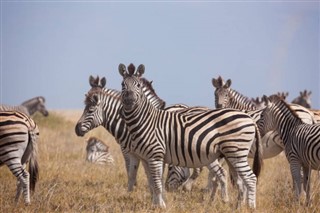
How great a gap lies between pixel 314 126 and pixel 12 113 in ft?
17.5

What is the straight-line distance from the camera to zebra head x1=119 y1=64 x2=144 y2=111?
7414 millimetres

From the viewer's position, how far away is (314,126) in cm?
797

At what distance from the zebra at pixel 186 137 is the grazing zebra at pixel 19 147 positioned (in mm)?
1746

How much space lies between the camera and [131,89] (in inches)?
293

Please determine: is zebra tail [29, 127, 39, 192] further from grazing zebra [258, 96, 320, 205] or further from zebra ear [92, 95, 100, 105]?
grazing zebra [258, 96, 320, 205]

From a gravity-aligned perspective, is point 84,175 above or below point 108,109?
below

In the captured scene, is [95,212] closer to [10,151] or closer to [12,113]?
[10,151]

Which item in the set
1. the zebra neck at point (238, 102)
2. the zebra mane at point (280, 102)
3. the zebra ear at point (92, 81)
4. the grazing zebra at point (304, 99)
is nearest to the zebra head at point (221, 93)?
the zebra neck at point (238, 102)

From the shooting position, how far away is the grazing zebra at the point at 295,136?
7.75 m

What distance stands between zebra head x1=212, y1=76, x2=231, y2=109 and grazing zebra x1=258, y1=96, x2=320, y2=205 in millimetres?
1953

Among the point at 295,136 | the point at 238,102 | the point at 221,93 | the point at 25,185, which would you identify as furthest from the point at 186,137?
the point at 238,102

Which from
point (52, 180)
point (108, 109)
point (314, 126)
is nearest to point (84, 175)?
point (52, 180)

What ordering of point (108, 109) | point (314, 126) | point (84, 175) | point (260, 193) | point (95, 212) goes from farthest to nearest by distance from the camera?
1. point (84, 175)
2. point (260, 193)
3. point (108, 109)
4. point (314, 126)
5. point (95, 212)

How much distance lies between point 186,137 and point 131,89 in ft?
3.98
